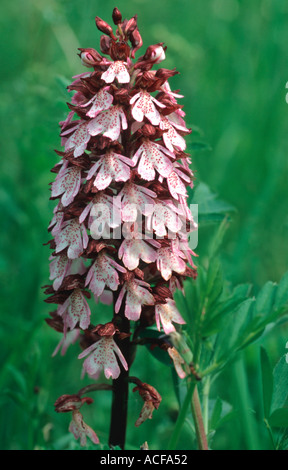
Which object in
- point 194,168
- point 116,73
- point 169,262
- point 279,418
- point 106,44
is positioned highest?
point 194,168

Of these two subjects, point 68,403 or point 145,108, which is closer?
point 145,108

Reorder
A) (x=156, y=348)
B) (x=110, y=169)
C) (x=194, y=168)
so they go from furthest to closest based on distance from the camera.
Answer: (x=194, y=168) → (x=156, y=348) → (x=110, y=169)

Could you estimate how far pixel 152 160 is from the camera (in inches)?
69.8

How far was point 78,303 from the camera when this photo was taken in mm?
1881

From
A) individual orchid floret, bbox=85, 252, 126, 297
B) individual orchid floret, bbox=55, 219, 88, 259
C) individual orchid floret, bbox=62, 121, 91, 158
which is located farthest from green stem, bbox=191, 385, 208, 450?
individual orchid floret, bbox=62, 121, 91, 158

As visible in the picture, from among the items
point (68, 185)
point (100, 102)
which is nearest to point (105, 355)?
point (68, 185)

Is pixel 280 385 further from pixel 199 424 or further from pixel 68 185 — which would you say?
pixel 68 185

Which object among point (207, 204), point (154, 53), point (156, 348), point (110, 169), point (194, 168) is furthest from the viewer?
point (194, 168)

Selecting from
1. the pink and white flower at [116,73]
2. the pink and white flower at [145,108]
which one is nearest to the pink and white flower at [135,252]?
the pink and white flower at [145,108]

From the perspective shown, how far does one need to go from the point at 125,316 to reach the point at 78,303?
0.16 m

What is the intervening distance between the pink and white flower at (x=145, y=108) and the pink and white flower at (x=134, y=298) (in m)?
Result: 0.48

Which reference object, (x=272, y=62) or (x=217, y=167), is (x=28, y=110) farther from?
(x=272, y=62)

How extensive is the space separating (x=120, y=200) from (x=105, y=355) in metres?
0.48

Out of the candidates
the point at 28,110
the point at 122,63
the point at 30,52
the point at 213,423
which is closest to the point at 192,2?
the point at 30,52
